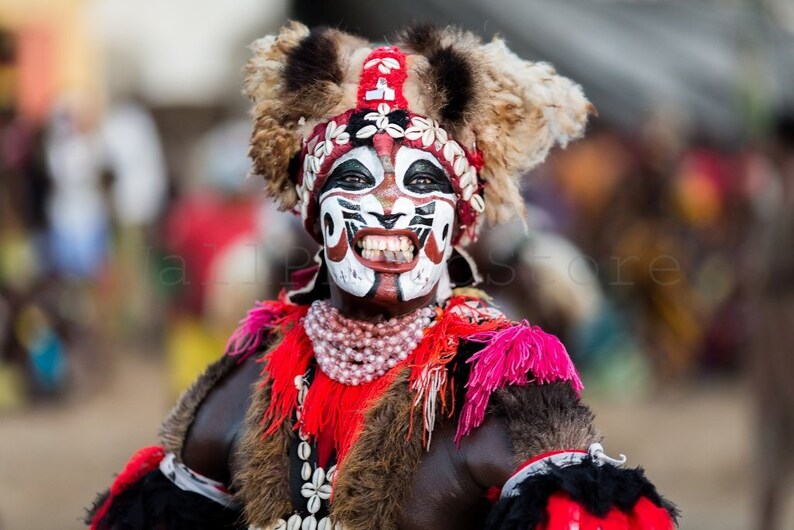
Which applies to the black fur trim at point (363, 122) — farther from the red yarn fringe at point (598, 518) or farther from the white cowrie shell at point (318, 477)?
the red yarn fringe at point (598, 518)

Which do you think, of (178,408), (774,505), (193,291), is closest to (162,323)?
(193,291)

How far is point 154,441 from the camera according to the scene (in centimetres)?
848

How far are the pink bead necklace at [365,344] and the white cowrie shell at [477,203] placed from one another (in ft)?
0.83

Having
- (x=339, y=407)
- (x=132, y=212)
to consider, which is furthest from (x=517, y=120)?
(x=132, y=212)

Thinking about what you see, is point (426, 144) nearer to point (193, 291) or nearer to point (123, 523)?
point (123, 523)

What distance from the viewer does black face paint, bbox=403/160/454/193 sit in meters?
2.59

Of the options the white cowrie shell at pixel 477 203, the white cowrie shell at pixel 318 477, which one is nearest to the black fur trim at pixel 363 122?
the white cowrie shell at pixel 477 203

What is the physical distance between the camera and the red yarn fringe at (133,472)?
284 centimetres

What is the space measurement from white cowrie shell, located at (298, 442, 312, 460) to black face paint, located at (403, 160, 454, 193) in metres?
0.60

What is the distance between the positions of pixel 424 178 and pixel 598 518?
81 cm

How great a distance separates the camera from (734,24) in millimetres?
13961

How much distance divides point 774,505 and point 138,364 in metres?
7.75

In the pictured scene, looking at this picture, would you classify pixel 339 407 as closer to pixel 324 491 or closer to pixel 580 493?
pixel 324 491

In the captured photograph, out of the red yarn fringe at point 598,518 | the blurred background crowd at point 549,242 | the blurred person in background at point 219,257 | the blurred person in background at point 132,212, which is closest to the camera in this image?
the red yarn fringe at point 598,518
